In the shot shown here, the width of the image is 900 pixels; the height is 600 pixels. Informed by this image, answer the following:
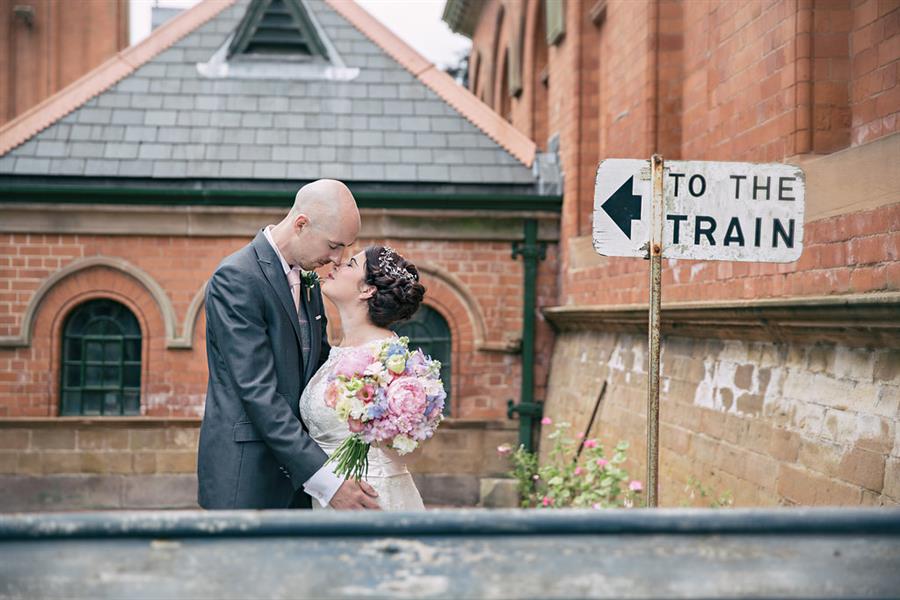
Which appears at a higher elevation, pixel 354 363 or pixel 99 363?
pixel 354 363

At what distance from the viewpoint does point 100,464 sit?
10.5m

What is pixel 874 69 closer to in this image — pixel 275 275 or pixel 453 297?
pixel 275 275

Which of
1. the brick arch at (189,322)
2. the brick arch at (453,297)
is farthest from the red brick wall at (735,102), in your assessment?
the brick arch at (189,322)

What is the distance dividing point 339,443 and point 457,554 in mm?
2078

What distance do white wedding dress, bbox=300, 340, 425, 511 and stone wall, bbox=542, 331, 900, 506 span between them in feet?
6.87

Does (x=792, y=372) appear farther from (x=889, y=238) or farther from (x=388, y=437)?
(x=388, y=437)

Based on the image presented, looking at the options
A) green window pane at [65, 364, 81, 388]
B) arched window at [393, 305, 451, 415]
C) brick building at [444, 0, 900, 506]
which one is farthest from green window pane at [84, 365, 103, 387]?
brick building at [444, 0, 900, 506]

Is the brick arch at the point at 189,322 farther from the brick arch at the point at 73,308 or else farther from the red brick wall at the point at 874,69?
the red brick wall at the point at 874,69

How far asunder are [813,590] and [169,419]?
9575 millimetres

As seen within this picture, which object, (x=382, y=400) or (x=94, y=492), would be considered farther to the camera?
(x=94, y=492)

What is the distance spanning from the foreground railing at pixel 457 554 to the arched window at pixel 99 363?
Result: 9417 millimetres

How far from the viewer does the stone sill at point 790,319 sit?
4.18 m

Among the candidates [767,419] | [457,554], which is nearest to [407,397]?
[457,554]

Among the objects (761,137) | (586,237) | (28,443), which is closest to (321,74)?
(586,237)
